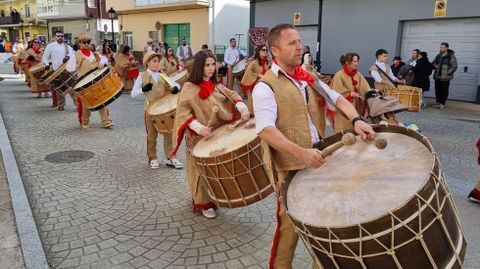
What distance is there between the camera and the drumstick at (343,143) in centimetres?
226

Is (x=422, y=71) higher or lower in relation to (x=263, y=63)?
lower

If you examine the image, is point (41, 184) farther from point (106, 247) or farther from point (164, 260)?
point (164, 260)

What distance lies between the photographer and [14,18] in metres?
51.4

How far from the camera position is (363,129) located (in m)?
2.40

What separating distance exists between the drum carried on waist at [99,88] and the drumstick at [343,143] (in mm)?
6479

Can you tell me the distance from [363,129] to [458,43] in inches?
517

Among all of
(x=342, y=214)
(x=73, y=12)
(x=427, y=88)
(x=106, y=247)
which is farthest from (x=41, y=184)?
(x=73, y=12)

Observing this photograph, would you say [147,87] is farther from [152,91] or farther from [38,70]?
[38,70]

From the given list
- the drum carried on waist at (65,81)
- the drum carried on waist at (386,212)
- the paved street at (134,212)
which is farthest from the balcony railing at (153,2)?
the drum carried on waist at (386,212)

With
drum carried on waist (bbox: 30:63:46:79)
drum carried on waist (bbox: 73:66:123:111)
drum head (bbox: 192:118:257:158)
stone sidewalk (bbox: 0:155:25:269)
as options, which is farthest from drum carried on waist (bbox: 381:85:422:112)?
drum carried on waist (bbox: 30:63:46:79)

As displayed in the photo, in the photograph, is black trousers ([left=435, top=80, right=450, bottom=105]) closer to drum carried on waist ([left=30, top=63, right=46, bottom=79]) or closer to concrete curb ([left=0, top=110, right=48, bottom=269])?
concrete curb ([left=0, top=110, right=48, bottom=269])

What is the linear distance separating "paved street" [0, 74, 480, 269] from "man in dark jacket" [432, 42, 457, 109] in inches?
169

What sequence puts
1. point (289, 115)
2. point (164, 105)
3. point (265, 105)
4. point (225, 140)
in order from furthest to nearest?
point (164, 105) < point (225, 140) < point (289, 115) < point (265, 105)

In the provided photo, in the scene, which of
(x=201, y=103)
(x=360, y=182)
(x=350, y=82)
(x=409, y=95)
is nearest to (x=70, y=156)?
(x=201, y=103)
